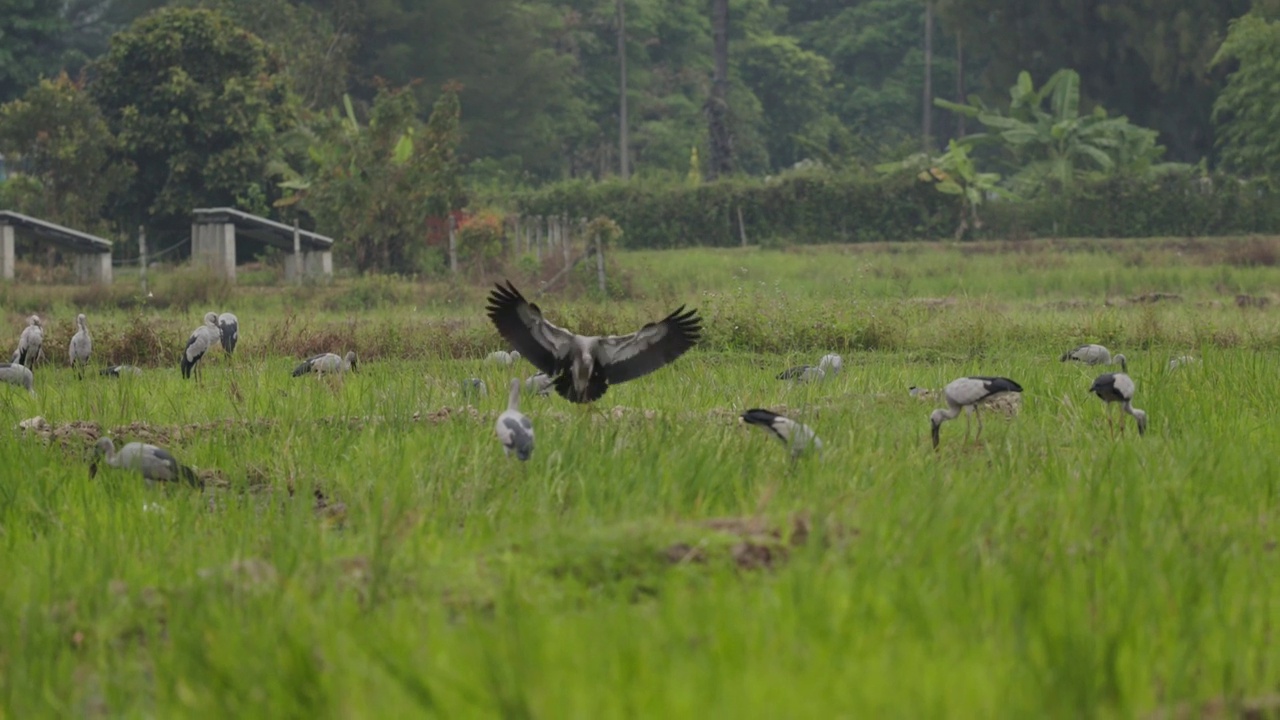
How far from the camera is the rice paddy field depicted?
386 cm

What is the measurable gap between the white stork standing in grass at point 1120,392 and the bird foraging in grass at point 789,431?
1773 mm

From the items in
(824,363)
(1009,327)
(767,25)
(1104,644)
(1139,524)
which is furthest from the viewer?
(767,25)

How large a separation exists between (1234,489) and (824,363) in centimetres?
578

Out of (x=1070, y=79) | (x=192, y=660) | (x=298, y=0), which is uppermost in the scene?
(x=298, y=0)

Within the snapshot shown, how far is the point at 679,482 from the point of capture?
20.1ft

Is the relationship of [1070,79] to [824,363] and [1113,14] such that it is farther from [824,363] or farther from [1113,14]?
[824,363]

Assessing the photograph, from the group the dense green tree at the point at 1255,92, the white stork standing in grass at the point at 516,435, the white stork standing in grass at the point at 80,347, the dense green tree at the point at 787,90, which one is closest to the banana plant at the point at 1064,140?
the dense green tree at the point at 1255,92

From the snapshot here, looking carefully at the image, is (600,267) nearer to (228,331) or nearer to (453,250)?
(453,250)

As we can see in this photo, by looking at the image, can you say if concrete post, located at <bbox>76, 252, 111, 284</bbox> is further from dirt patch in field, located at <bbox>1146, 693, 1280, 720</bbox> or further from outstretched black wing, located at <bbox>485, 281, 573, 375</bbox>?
dirt patch in field, located at <bbox>1146, 693, 1280, 720</bbox>

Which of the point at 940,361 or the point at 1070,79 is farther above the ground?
the point at 1070,79

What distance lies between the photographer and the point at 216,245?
25.2 m

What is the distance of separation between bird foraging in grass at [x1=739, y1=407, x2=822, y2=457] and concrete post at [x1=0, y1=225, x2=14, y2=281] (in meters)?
18.4

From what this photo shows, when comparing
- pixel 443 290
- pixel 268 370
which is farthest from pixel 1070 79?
pixel 268 370

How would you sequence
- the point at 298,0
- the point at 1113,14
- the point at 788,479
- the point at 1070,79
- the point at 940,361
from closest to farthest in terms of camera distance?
the point at 788,479 < the point at 940,361 < the point at 1070,79 < the point at 1113,14 < the point at 298,0
